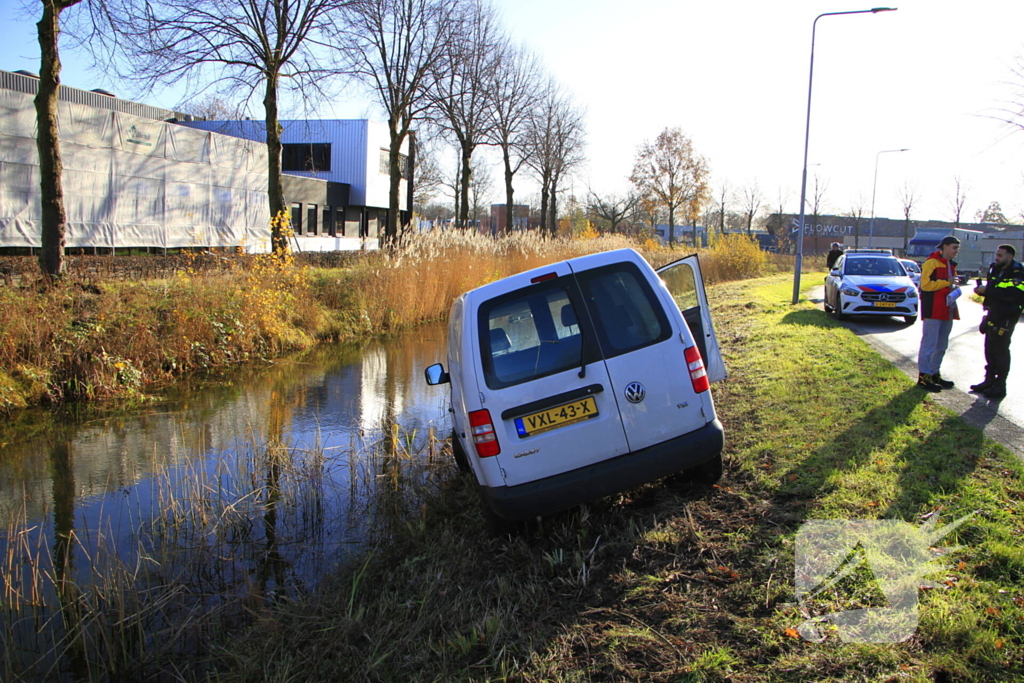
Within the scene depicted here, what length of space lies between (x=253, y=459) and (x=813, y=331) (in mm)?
9570

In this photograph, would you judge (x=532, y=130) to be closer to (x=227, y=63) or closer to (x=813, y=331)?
(x=227, y=63)

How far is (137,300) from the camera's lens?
11.8 meters

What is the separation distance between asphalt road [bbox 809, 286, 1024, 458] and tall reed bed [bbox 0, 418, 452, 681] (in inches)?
194

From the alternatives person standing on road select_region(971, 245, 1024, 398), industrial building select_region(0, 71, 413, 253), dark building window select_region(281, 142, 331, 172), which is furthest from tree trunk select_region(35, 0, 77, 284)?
dark building window select_region(281, 142, 331, 172)

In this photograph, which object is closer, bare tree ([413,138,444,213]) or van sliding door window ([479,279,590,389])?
van sliding door window ([479,279,590,389])

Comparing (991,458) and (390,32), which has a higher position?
(390,32)

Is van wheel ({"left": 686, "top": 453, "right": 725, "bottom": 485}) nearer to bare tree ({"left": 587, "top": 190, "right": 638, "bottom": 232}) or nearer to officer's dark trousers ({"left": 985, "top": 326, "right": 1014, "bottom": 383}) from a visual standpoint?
officer's dark trousers ({"left": 985, "top": 326, "right": 1014, "bottom": 383})

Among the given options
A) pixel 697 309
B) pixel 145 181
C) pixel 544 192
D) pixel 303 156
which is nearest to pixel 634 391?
pixel 697 309

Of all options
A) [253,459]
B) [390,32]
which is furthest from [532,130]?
[253,459]

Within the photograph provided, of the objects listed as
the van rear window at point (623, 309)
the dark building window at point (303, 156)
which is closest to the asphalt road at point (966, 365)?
the van rear window at point (623, 309)

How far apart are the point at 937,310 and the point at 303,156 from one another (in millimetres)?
47452

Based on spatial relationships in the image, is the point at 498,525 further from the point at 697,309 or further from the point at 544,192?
the point at 544,192

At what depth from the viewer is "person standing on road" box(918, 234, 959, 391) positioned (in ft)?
25.1

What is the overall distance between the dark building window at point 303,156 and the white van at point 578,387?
4796 cm
